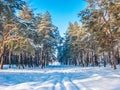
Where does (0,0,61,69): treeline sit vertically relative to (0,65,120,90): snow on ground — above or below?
above

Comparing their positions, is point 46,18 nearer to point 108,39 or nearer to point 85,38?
point 85,38

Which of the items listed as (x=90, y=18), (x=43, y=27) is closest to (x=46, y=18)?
(x=43, y=27)

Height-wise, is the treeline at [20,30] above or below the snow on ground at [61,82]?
above

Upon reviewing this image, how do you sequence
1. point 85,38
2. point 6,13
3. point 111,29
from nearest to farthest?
point 6,13
point 111,29
point 85,38

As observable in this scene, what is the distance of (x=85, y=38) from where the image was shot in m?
72.9

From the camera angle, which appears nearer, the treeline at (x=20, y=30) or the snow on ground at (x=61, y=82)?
the snow on ground at (x=61, y=82)

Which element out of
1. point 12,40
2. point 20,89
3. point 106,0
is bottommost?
point 20,89

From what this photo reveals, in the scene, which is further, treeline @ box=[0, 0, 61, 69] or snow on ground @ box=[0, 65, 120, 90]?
treeline @ box=[0, 0, 61, 69]

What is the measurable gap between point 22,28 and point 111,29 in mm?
13788

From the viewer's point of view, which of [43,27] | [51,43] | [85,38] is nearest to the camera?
[43,27]

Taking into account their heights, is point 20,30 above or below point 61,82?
above

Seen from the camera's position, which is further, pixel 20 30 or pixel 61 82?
pixel 20 30

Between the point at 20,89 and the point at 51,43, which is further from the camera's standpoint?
the point at 51,43

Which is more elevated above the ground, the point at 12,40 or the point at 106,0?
the point at 106,0
